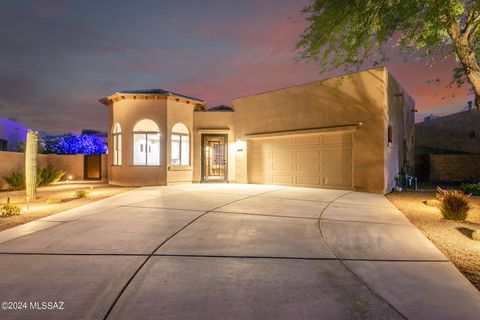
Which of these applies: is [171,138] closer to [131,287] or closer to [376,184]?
[376,184]

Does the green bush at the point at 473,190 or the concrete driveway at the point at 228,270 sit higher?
the green bush at the point at 473,190

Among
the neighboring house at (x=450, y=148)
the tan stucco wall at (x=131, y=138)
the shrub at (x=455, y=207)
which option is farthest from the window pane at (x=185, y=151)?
the neighboring house at (x=450, y=148)

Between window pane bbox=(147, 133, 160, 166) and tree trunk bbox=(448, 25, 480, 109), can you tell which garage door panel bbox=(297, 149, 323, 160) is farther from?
window pane bbox=(147, 133, 160, 166)

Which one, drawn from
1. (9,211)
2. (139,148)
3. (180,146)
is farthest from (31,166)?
(180,146)

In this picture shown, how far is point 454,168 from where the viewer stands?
1719cm

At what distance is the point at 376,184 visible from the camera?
11.7 meters

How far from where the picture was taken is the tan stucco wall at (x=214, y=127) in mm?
16172

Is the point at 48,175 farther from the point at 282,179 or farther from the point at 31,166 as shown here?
the point at 282,179

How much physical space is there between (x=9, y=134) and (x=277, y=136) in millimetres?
26296

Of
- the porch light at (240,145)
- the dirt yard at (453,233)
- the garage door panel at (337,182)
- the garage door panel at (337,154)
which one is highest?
the porch light at (240,145)

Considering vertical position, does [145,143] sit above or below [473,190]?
above

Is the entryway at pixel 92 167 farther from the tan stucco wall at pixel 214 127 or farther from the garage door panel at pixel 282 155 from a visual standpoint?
the garage door panel at pixel 282 155

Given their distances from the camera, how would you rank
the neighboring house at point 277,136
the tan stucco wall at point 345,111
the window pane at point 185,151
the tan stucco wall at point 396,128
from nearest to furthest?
1. the tan stucco wall at point 345,111
2. the neighboring house at point 277,136
3. the tan stucco wall at point 396,128
4. the window pane at point 185,151

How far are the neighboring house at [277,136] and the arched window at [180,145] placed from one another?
5cm
